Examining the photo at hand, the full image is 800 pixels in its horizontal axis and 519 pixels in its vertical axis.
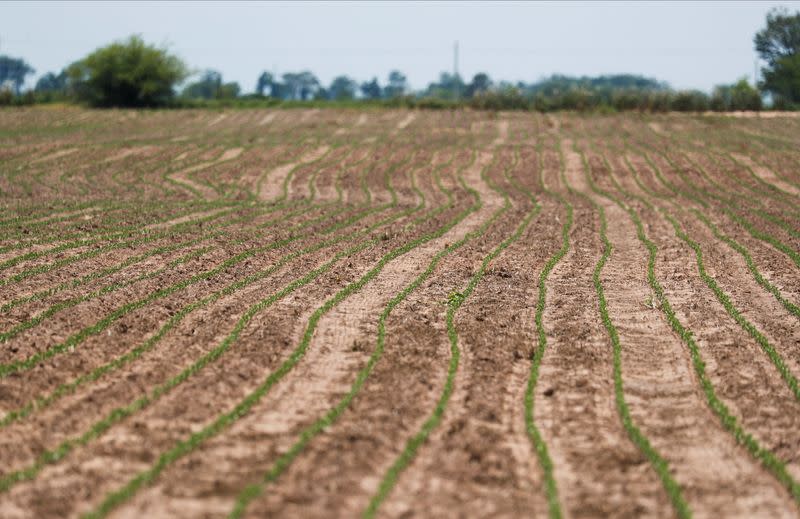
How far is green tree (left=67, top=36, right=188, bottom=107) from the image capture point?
218 feet

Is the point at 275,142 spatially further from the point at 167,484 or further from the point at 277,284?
the point at 167,484

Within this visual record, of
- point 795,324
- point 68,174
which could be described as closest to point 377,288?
point 795,324

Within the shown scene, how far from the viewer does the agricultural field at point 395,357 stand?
7035 millimetres

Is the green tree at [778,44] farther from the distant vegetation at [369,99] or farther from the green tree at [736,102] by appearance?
the green tree at [736,102]

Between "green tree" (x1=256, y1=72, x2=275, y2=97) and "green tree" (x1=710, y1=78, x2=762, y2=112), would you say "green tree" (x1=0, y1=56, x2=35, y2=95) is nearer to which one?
"green tree" (x1=256, y1=72, x2=275, y2=97)

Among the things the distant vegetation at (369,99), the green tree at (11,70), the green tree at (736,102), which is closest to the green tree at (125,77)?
the distant vegetation at (369,99)

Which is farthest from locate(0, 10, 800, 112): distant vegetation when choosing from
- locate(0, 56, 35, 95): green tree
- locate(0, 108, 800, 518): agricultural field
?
locate(0, 56, 35, 95): green tree

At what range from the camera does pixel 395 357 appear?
10305 mm

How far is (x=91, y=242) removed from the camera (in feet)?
56.3

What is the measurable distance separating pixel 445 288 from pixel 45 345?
6349 millimetres

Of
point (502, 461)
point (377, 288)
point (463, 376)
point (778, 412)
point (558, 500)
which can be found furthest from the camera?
point (377, 288)

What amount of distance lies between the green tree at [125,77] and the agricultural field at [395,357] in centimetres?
4354

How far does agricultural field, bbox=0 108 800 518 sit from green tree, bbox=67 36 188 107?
143ft

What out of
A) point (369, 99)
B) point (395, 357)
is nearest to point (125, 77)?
point (369, 99)
